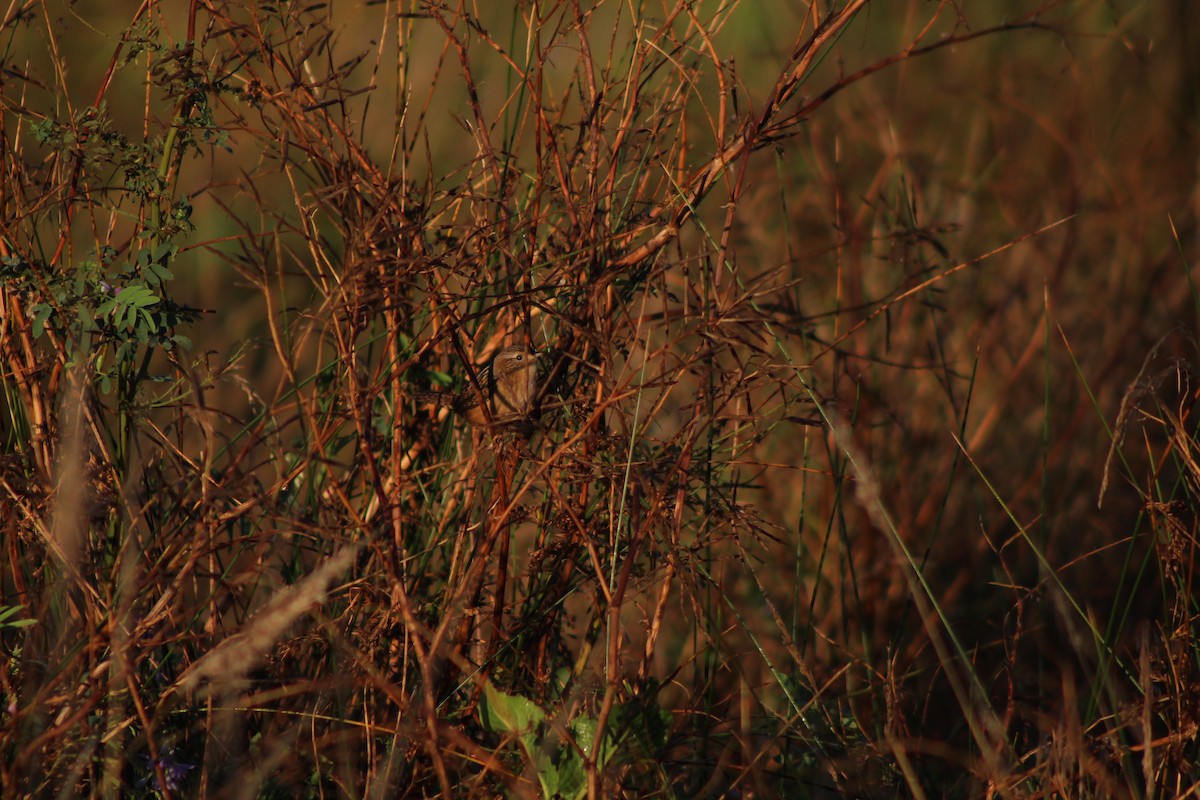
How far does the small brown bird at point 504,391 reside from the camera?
7.06 ft

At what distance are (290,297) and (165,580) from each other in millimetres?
3713

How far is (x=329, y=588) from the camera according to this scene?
209 cm

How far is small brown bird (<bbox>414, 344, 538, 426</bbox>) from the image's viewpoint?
2150 millimetres

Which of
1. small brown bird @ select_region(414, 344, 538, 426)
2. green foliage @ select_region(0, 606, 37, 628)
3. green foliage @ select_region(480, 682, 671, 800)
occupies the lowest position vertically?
green foliage @ select_region(480, 682, 671, 800)

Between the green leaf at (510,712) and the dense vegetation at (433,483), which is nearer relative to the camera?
the dense vegetation at (433,483)

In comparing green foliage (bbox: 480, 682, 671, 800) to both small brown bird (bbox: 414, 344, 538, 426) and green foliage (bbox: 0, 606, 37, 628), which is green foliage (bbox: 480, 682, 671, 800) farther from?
green foliage (bbox: 0, 606, 37, 628)

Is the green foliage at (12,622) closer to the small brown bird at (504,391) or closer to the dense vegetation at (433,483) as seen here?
the dense vegetation at (433,483)

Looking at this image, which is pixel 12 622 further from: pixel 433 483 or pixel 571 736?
pixel 571 736

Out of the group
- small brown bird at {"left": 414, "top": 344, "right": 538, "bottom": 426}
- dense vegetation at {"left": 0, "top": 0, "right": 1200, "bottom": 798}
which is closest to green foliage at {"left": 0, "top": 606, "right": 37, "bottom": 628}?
dense vegetation at {"left": 0, "top": 0, "right": 1200, "bottom": 798}

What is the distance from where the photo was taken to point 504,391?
2.21 metres

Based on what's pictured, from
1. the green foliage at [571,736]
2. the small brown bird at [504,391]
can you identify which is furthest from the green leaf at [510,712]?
the small brown bird at [504,391]

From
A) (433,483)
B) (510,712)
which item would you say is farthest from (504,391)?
(510,712)

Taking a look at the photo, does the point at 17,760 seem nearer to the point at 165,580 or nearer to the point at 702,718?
the point at 165,580

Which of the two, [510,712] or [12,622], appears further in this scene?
[510,712]
